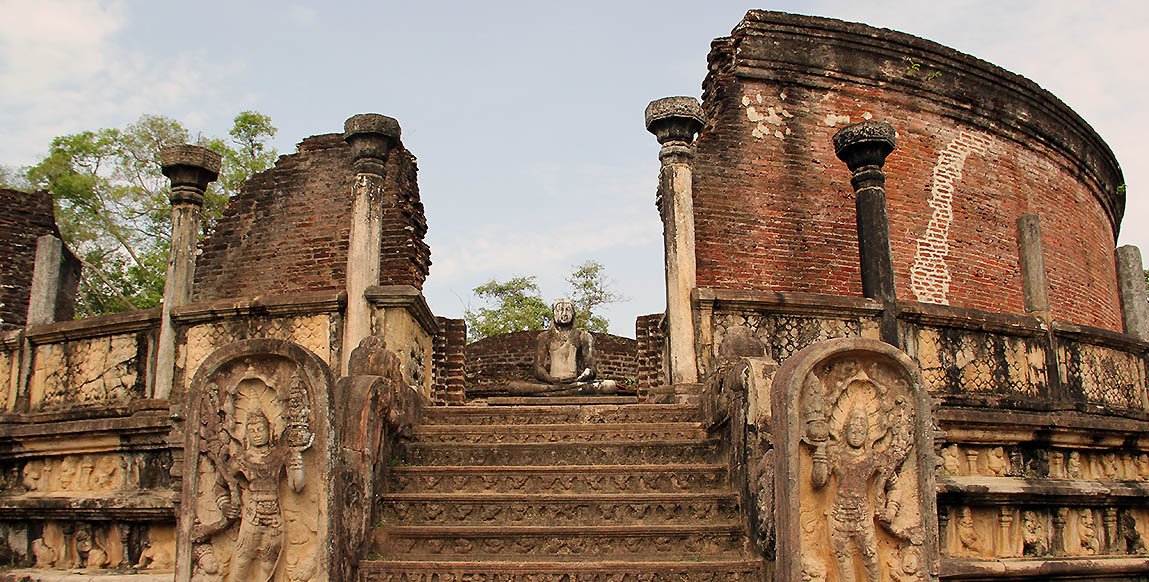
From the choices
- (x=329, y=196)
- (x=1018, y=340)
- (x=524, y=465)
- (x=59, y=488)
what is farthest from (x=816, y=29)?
(x=59, y=488)

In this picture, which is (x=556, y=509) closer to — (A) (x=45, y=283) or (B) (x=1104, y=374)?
(B) (x=1104, y=374)

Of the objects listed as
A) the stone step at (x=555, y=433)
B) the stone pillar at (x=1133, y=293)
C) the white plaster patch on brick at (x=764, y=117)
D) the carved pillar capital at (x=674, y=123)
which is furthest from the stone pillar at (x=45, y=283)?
the stone pillar at (x=1133, y=293)

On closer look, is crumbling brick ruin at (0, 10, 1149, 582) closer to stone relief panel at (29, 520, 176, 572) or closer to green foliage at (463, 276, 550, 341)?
stone relief panel at (29, 520, 176, 572)

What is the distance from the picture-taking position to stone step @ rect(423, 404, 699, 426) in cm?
649

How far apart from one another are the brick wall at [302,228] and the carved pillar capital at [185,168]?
5387 millimetres

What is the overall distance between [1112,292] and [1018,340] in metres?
10.1

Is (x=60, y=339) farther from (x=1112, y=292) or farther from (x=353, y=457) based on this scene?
(x=1112, y=292)

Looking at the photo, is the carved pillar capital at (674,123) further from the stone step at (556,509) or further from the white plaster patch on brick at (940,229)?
the white plaster patch on brick at (940,229)

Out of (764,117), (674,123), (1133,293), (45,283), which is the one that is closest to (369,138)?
(674,123)

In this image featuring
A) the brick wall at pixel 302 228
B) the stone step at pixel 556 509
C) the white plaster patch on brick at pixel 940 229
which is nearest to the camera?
the stone step at pixel 556 509

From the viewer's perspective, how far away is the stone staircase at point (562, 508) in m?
4.81

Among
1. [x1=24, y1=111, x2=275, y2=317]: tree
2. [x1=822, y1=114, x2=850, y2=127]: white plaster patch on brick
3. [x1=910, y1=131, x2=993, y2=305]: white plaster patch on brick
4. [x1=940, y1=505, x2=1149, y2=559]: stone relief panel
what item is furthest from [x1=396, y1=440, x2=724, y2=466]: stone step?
[x1=24, y1=111, x2=275, y2=317]: tree

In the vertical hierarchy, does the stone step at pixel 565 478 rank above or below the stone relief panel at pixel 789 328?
below

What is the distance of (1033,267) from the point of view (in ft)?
24.0
